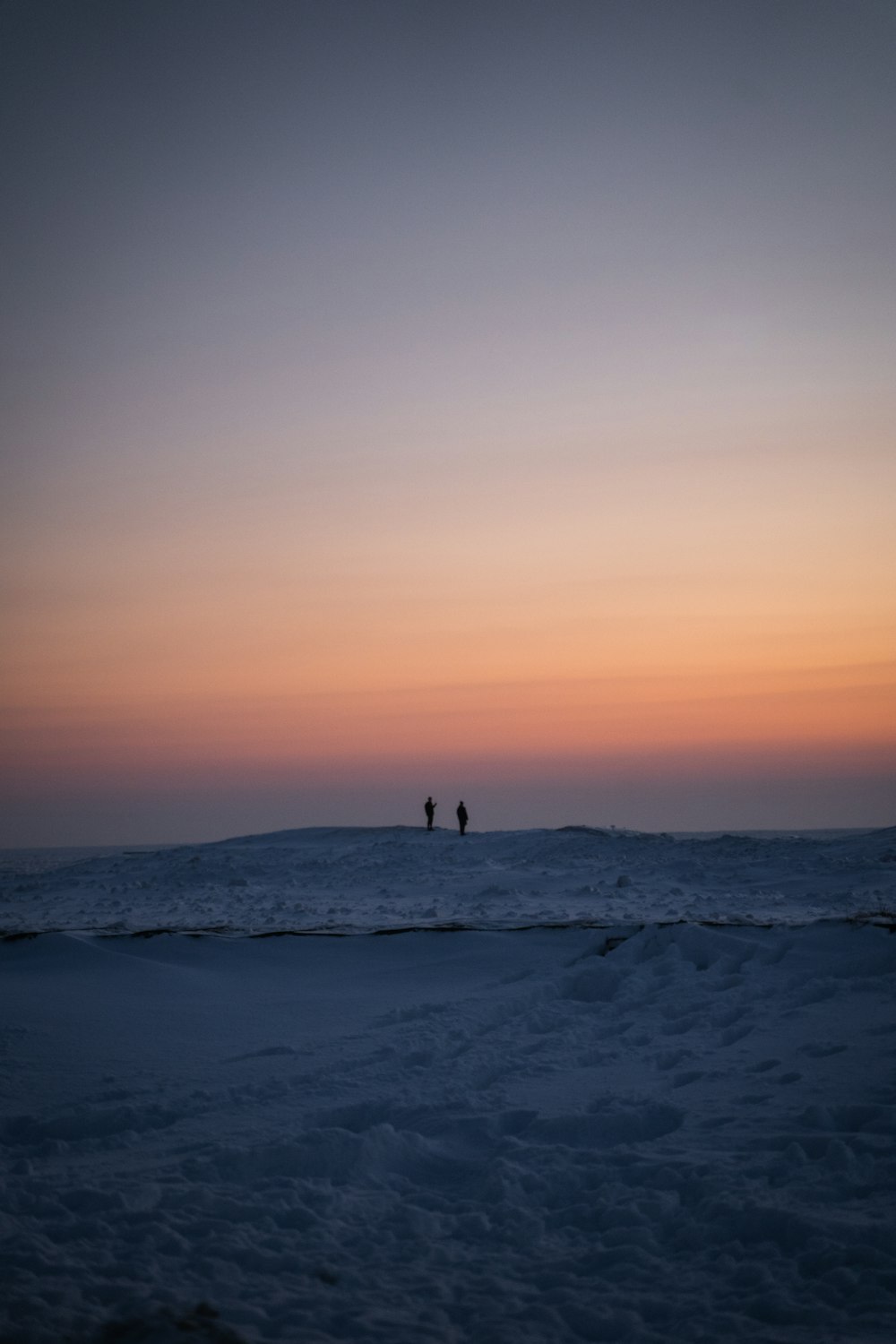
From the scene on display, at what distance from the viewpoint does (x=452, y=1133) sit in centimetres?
490

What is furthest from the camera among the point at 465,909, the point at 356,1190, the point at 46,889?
the point at 46,889

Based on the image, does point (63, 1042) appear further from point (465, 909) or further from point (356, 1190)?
point (465, 909)

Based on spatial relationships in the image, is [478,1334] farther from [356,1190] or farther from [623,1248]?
[356,1190]

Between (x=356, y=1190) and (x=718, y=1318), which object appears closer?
(x=718, y=1318)

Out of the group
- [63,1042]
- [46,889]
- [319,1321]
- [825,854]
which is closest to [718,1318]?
[319,1321]

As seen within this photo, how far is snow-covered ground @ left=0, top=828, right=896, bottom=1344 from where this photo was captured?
3.43 metres

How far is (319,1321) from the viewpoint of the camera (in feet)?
10.8

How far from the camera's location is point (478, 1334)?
3.26 meters

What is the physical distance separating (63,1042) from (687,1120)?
4415 mm

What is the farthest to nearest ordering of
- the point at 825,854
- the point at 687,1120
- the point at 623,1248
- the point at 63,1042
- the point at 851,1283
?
1. the point at 825,854
2. the point at 63,1042
3. the point at 687,1120
4. the point at 623,1248
5. the point at 851,1283

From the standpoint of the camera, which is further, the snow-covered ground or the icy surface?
the icy surface

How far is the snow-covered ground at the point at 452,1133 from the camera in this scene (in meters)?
3.43

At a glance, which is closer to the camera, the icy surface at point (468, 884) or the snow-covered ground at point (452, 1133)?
the snow-covered ground at point (452, 1133)

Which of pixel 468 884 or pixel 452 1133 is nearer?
pixel 452 1133
